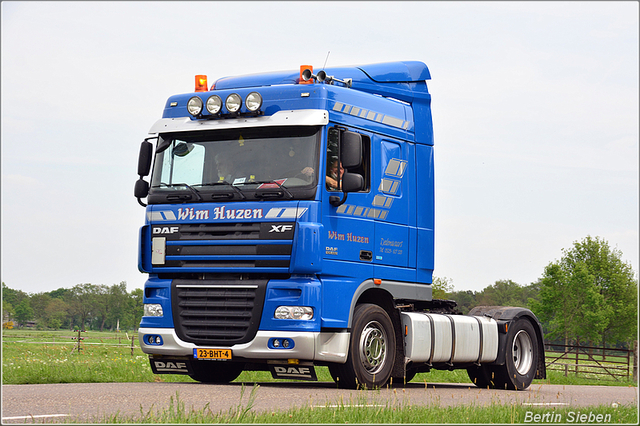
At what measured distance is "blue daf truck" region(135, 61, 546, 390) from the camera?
35.6 ft

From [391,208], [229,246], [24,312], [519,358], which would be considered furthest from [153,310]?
[24,312]

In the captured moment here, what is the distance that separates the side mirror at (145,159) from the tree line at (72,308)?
8203 cm

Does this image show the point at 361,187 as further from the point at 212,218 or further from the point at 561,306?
the point at 561,306

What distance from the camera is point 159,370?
1184cm

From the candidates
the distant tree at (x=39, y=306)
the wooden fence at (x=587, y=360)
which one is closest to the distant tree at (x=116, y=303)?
the distant tree at (x=39, y=306)

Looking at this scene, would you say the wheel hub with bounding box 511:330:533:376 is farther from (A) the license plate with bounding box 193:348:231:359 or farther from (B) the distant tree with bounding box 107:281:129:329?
(B) the distant tree with bounding box 107:281:129:329

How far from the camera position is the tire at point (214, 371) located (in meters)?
12.7

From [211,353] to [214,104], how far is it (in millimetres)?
3222

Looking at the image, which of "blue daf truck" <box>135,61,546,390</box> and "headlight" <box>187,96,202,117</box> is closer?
"blue daf truck" <box>135,61,546,390</box>

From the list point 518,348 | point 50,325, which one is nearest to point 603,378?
point 518,348

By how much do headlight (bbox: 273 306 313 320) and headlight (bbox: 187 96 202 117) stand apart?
2890 mm

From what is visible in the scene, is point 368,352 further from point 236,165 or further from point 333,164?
point 236,165

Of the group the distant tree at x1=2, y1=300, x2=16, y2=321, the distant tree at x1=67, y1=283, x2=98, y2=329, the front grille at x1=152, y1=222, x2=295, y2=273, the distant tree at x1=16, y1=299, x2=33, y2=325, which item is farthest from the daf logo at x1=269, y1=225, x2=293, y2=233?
the distant tree at x1=16, y1=299, x2=33, y2=325

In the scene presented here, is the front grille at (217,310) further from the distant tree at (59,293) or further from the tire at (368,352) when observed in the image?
the distant tree at (59,293)
